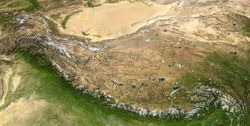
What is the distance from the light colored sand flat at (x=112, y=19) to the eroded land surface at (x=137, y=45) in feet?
0.15

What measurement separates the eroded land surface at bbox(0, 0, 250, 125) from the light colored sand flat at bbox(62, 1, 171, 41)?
5 centimetres

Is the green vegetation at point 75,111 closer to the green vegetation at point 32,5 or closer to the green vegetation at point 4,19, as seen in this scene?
the green vegetation at point 4,19

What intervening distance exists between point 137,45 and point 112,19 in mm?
2433

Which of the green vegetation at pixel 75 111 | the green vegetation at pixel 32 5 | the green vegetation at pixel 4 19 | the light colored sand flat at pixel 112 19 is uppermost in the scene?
the green vegetation at pixel 32 5

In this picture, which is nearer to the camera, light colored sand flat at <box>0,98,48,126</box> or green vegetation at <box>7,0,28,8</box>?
light colored sand flat at <box>0,98,48,126</box>

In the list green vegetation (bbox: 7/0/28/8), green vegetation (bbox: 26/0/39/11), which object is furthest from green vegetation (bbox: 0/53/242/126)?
green vegetation (bbox: 7/0/28/8)

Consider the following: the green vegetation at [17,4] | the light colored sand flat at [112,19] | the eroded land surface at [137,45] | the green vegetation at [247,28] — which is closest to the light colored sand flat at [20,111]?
the eroded land surface at [137,45]

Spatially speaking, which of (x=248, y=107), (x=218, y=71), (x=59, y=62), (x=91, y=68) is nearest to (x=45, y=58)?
(x=59, y=62)

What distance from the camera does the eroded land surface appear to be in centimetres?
1689

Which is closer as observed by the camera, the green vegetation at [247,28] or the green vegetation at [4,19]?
the green vegetation at [247,28]

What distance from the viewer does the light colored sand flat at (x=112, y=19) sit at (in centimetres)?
2023

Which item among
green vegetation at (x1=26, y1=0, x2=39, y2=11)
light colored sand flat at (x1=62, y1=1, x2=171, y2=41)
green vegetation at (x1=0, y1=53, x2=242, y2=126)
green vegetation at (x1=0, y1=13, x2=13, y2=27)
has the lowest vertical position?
green vegetation at (x1=0, y1=53, x2=242, y2=126)

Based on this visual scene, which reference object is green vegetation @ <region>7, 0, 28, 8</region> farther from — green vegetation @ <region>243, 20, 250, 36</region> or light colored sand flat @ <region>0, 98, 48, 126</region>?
green vegetation @ <region>243, 20, 250, 36</region>

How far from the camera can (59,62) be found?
18.2 metres
